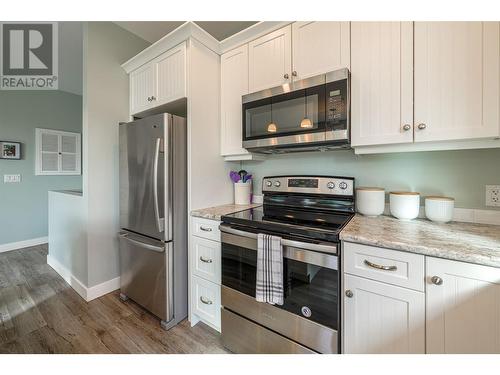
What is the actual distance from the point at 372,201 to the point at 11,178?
16.6 feet

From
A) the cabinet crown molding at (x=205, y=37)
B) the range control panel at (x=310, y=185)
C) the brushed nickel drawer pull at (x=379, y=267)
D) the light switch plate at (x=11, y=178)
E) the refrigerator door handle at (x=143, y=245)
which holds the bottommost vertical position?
the refrigerator door handle at (x=143, y=245)

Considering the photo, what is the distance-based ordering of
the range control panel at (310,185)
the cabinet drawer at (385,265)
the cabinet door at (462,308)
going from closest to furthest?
the cabinet door at (462,308)
the cabinet drawer at (385,265)
the range control panel at (310,185)

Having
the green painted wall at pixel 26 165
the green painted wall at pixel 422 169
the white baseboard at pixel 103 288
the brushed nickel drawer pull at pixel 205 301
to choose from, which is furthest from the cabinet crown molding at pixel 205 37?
the green painted wall at pixel 26 165

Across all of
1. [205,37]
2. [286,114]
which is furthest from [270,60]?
[205,37]

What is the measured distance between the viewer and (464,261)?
32.2 inches

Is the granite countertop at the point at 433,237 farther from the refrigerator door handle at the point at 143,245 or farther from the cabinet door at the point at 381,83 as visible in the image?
the refrigerator door handle at the point at 143,245

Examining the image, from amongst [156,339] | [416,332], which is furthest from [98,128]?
[416,332]

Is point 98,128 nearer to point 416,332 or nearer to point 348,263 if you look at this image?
point 348,263

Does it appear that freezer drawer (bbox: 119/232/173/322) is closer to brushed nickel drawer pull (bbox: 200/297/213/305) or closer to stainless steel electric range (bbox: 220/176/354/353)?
brushed nickel drawer pull (bbox: 200/297/213/305)

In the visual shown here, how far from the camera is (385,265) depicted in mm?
963

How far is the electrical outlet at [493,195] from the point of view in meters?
1.22

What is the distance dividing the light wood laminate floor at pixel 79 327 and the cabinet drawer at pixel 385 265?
1.12m

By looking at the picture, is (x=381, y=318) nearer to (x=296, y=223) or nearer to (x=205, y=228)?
(x=296, y=223)
